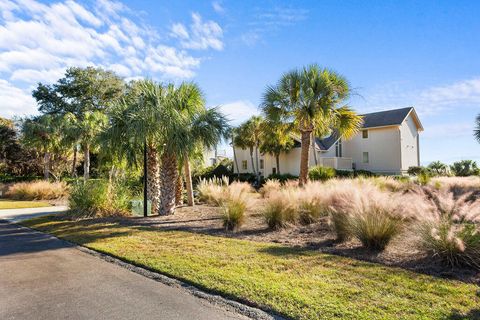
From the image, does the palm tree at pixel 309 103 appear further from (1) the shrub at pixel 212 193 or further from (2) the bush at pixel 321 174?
(2) the bush at pixel 321 174

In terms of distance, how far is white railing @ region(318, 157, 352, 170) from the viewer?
99.0 ft

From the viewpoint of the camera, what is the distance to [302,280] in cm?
458

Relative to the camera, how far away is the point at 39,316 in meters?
3.74

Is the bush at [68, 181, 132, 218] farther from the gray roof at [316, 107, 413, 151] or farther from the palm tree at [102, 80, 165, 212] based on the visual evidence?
the gray roof at [316, 107, 413, 151]

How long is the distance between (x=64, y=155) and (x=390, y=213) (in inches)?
1365

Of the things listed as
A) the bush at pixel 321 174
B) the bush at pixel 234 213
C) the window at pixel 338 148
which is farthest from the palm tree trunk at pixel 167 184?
the window at pixel 338 148

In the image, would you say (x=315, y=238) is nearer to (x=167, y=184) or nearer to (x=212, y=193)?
(x=167, y=184)

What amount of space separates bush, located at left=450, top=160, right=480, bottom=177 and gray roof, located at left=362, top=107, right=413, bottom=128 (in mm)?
6301

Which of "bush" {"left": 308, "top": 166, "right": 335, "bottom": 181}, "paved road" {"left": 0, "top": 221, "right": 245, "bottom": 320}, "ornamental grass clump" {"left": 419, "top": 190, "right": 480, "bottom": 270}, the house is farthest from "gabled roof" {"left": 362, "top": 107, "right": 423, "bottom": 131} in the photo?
"paved road" {"left": 0, "top": 221, "right": 245, "bottom": 320}

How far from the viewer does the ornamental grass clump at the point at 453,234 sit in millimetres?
5051

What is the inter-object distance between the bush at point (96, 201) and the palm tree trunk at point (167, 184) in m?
1.81

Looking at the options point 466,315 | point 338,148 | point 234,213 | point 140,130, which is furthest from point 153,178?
point 338,148

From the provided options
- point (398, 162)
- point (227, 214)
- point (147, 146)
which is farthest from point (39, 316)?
point (398, 162)

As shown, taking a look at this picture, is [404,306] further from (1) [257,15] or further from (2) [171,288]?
(1) [257,15]
